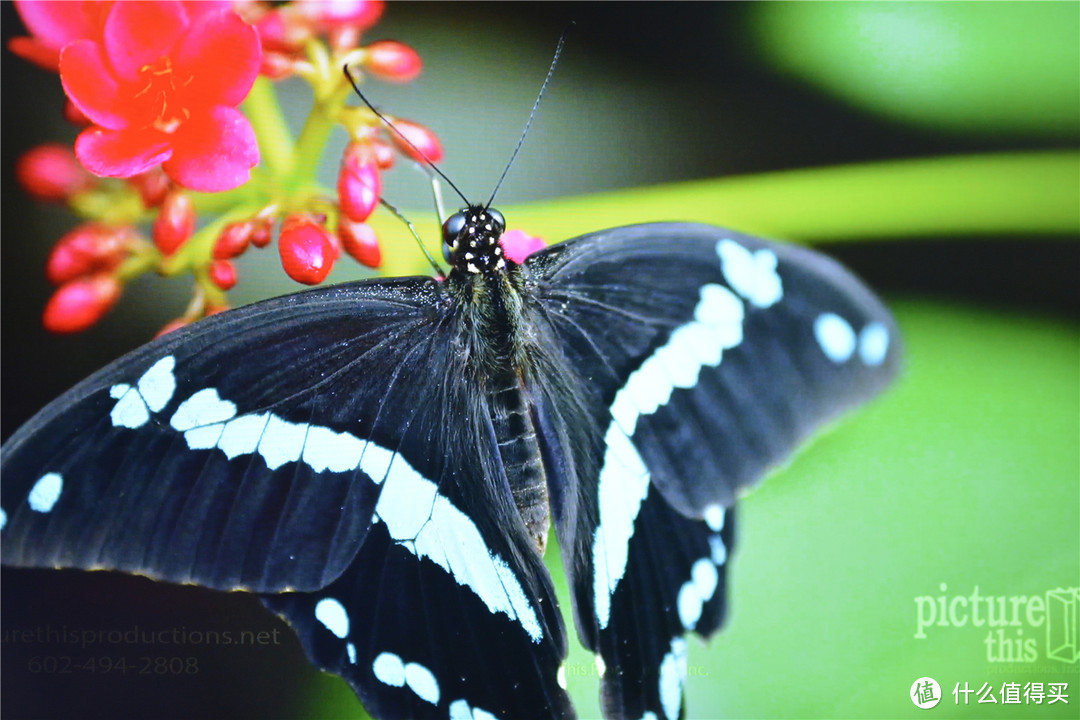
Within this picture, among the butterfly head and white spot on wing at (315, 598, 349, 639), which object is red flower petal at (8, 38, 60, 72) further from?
white spot on wing at (315, 598, 349, 639)

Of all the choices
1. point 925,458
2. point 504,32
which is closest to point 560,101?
point 504,32

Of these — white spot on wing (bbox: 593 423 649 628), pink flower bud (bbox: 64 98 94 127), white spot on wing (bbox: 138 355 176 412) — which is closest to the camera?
white spot on wing (bbox: 138 355 176 412)

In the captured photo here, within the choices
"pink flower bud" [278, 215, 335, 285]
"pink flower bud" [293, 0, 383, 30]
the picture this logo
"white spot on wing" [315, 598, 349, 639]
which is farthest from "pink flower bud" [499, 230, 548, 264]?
the picture this logo

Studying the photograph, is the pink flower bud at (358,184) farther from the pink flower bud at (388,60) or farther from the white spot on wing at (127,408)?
the white spot on wing at (127,408)

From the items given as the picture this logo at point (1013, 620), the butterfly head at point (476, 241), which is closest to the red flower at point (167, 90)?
the butterfly head at point (476, 241)

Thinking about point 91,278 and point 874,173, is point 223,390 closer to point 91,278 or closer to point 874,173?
point 91,278
